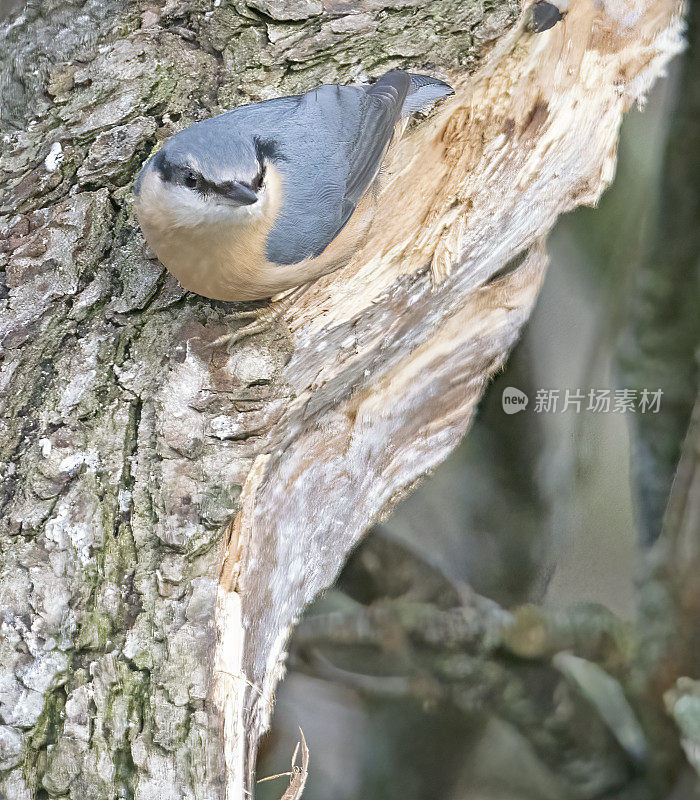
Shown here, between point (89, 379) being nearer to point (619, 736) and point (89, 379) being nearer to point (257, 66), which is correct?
point (257, 66)

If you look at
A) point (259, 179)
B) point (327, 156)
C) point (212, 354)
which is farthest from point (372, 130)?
point (212, 354)

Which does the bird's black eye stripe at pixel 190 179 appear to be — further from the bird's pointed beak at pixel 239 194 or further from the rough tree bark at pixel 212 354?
the rough tree bark at pixel 212 354

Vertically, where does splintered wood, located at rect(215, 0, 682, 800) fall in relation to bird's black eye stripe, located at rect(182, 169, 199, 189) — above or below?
below

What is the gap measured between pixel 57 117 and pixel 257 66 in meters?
0.31

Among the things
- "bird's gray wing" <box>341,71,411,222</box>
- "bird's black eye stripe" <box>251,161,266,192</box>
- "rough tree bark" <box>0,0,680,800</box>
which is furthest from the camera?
"bird's gray wing" <box>341,71,411,222</box>

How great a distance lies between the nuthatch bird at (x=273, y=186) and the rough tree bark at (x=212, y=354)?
0.18 feet

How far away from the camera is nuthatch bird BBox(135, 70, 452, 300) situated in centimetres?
84

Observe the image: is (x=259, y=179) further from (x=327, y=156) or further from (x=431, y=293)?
(x=431, y=293)

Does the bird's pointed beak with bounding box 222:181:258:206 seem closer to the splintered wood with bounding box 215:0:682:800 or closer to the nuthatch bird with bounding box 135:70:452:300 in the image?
the nuthatch bird with bounding box 135:70:452:300

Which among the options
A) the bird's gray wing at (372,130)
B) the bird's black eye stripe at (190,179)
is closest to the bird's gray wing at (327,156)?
the bird's gray wing at (372,130)

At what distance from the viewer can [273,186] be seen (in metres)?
0.92

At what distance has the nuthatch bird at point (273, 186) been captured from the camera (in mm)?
843

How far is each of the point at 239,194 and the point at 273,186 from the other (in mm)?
97

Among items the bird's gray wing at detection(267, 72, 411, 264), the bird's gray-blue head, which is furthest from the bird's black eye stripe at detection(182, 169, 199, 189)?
the bird's gray wing at detection(267, 72, 411, 264)
